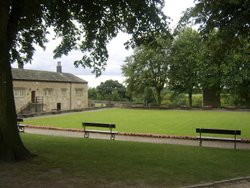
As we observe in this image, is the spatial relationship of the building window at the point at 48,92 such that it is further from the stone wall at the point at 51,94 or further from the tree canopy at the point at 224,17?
the tree canopy at the point at 224,17

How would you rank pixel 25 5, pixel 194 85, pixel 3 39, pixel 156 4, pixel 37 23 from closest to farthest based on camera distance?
pixel 3 39
pixel 25 5
pixel 156 4
pixel 37 23
pixel 194 85

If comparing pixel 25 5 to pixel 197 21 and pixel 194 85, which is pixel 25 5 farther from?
→ pixel 194 85

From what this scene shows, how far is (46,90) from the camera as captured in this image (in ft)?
179

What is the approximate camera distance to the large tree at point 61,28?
11.9 metres

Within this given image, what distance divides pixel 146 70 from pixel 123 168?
54578 millimetres

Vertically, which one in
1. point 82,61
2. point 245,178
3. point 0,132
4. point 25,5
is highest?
point 25,5

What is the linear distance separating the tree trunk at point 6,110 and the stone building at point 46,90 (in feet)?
119

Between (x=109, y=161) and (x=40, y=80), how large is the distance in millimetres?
43068

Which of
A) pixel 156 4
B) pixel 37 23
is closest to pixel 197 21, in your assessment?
pixel 156 4

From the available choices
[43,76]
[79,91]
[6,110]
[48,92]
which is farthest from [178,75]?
[6,110]

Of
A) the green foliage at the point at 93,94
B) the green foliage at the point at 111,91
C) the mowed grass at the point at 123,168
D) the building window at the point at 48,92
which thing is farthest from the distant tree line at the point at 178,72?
the mowed grass at the point at 123,168

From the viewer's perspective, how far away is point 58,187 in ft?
28.3

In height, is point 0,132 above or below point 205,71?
below

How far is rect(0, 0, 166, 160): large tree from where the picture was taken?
11938 mm
